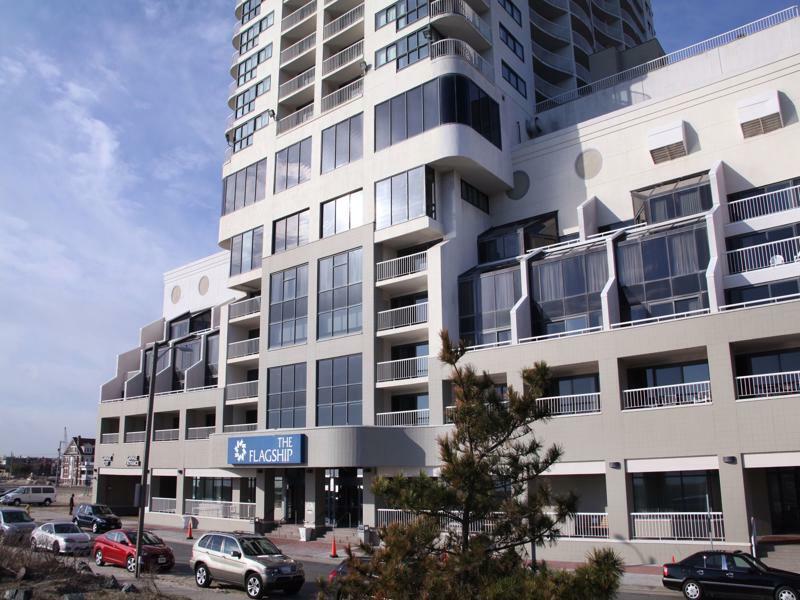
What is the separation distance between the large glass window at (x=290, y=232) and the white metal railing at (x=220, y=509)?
48.4 ft

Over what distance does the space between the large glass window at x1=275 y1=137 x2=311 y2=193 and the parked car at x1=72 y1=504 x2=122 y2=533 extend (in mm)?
20606

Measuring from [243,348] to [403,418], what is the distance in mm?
13419

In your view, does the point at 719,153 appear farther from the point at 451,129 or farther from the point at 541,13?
the point at 541,13

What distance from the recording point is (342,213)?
3922cm

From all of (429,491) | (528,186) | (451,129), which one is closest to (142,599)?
(429,491)

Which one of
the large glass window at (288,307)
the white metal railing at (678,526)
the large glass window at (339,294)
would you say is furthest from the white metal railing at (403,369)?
the white metal railing at (678,526)

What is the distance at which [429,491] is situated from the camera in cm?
962

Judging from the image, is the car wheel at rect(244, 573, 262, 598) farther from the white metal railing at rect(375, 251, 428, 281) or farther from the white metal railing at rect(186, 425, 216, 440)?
the white metal railing at rect(186, 425, 216, 440)

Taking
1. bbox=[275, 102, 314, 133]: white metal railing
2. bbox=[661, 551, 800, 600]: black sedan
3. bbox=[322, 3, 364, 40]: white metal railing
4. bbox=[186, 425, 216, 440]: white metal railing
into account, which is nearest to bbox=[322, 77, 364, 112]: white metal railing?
bbox=[275, 102, 314, 133]: white metal railing

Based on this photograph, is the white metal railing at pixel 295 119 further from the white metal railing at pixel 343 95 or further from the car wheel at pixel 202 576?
the car wheel at pixel 202 576

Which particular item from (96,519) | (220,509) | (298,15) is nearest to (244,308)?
(220,509)

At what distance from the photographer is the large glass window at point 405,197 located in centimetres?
3572

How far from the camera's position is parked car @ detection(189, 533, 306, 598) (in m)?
19.4

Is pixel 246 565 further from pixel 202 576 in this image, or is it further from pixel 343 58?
pixel 343 58
